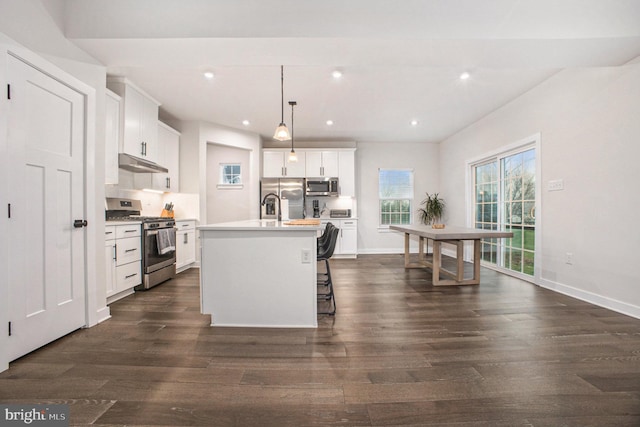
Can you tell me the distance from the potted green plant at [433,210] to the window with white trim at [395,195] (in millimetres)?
331

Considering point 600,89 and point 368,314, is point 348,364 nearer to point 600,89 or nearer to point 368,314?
point 368,314

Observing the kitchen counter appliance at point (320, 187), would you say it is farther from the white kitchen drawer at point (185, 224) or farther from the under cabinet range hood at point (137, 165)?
the under cabinet range hood at point (137, 165)

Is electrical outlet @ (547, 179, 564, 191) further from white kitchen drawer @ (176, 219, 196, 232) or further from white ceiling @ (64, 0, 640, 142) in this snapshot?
white kitchen drawer @ (176, 219, 196, 232)

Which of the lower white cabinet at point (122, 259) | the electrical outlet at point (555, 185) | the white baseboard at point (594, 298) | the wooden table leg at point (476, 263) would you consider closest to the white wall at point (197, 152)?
the lower white cabinet at point (122, 259)

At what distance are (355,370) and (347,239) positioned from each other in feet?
13.8

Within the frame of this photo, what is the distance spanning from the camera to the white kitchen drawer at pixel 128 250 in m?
3.14

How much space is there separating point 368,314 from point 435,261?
1.64 m

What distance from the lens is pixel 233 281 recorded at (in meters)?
2.41

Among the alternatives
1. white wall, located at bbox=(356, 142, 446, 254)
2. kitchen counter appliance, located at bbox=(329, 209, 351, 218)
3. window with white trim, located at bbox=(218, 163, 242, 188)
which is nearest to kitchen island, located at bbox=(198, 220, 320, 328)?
→ window with white trim, located at bbox=(218, 163, 242, 188)

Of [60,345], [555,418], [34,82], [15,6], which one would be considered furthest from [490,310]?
[15,6]

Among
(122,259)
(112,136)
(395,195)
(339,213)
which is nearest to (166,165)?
(112,136)

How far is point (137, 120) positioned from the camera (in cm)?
371

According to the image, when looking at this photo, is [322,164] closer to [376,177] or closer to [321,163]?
[321,163]

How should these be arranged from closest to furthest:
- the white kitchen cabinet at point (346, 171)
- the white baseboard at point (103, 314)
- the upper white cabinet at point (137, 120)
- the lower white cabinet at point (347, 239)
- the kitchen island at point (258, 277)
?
the kitchen island at point (258, 277)
the white baseboard at point (103, 314)
the upper white cabinet at point (137, 120)
the lower white cabinet at point (347, 239)
the white kitchen cabinet at point (346, 171)
